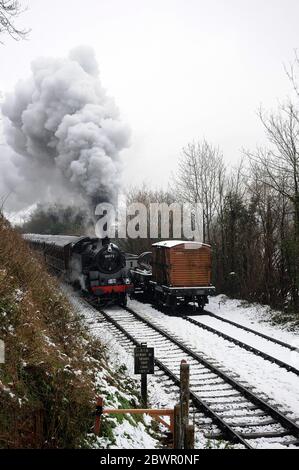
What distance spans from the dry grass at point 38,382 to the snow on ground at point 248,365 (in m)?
3.36

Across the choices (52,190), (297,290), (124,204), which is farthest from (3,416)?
(124,204)

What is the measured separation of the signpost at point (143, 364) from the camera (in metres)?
8.10

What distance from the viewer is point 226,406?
787cm

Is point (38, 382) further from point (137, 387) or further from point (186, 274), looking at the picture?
point (186, 274)

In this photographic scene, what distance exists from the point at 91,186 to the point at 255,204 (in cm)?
704

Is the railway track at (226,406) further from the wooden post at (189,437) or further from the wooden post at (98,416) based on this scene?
the wooden post at (98,416)

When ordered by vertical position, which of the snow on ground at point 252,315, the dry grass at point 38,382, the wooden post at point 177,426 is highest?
the dry grass at point 38,382

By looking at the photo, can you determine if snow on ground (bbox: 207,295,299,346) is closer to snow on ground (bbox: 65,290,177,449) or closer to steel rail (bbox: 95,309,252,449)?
steel rail (bbox: 95,309,252,449)

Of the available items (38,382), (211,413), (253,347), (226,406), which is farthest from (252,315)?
(38,382)

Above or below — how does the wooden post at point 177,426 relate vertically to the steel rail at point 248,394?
above

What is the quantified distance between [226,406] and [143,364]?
1.59 m

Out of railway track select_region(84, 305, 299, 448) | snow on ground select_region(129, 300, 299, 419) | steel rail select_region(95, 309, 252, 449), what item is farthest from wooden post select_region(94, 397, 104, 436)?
snow on ground select_region(129, 300, 299, 419)

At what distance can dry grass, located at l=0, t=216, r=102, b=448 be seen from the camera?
4.98m

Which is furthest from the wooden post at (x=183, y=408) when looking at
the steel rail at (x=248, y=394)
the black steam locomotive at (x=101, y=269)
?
the black steam locomotive at (x=101, y=269)
